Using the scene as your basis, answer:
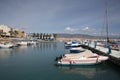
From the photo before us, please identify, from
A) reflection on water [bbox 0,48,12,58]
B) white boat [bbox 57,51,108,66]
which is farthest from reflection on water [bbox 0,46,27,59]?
white boat [bbox 57,51,108,66]

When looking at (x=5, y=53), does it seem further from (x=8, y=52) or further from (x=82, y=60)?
(x=82, y=60)

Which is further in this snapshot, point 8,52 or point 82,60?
point 8,52

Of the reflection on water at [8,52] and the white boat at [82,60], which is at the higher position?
the white boat at [82,60]

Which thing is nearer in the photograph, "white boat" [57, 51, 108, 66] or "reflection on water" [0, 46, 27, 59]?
"white boat" [57, 51, 108, 66]

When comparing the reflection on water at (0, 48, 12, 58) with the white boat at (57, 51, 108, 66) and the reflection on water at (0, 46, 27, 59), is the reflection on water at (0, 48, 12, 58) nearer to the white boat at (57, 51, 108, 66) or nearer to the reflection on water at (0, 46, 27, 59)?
the reflection on water at (0, 46, 27, 59)

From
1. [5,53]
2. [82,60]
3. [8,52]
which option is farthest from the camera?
[8,52]

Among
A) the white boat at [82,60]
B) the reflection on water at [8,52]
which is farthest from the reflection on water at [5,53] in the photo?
the white boat at [82,60]

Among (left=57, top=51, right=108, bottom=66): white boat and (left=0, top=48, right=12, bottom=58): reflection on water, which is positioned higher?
(left=57, top=51, right=108, bottom=66): white boat

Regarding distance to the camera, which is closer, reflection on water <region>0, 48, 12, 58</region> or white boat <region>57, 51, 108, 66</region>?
white boat <region>57, 51, 108, 66</region>

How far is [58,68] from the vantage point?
2980 cm

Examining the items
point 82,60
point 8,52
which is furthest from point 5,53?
point 82,60

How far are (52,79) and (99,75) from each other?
26.6 ft

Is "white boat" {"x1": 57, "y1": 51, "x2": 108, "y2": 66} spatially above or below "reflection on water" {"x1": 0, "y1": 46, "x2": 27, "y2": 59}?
above

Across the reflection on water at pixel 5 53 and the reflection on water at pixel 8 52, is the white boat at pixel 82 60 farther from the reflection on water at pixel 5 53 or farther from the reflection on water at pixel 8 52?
the reflection on water at pixel 5 53
